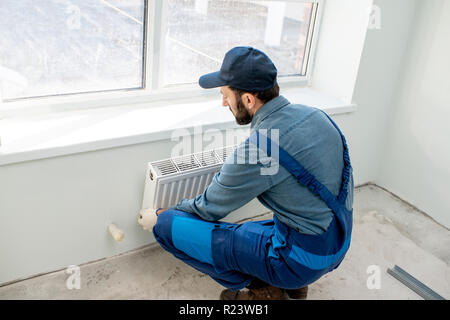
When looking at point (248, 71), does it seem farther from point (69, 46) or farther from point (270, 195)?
point (69, 46)

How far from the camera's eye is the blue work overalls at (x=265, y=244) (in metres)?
1.66

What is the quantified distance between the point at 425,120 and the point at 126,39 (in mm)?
1754

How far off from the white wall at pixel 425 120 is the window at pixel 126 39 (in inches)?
26.1

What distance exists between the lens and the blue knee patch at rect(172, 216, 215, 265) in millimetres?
1771

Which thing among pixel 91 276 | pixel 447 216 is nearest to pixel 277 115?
pixel 91 276

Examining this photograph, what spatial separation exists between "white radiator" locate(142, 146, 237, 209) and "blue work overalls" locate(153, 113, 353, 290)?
0.50ft

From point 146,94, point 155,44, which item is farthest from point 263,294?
point 155,44

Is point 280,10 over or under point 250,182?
over

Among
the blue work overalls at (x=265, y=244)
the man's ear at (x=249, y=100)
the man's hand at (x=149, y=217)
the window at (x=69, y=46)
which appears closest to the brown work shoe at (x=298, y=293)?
the blue work overalls at (x=265, y=244)

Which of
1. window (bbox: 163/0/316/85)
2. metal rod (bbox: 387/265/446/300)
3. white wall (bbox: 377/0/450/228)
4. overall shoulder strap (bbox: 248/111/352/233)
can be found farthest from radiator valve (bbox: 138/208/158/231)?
white wall (bbox: 377/0/450/228)

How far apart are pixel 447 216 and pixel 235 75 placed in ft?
5.79

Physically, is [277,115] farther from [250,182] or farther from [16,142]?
[16,142]

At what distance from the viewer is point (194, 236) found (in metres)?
1.78

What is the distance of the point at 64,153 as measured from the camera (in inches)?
70.9
